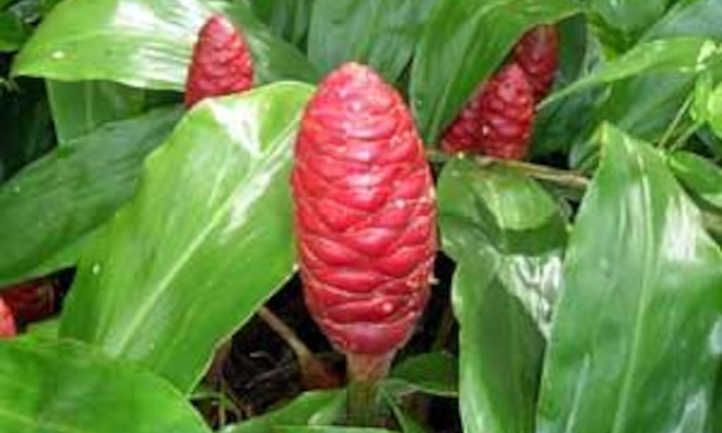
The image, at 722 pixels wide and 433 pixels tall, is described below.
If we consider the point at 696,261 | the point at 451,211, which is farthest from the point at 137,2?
the point at 696,261

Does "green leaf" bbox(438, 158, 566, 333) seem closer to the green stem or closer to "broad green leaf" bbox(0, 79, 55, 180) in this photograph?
the green stem

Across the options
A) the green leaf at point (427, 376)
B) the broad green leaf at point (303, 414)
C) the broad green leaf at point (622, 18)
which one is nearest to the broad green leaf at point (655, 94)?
the broad green leaf at point (622, 18)

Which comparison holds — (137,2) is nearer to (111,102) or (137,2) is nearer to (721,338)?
(111,102)

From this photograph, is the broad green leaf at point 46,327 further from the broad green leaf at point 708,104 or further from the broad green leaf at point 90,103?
the broad green leaf at point 708,104

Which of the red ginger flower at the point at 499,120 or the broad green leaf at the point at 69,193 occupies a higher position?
the red ginger flower at the point at 499,120

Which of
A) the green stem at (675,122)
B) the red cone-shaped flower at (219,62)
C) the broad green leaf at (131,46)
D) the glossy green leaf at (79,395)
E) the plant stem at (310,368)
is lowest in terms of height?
the plant stem at (310,368)
